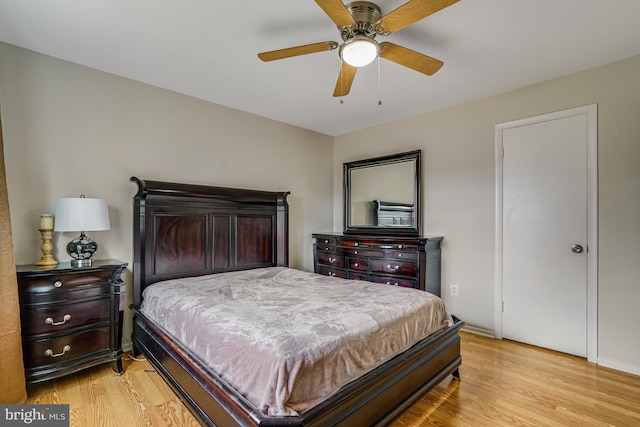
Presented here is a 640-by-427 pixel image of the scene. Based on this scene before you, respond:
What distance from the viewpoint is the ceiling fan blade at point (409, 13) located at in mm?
1479

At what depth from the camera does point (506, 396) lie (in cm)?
211

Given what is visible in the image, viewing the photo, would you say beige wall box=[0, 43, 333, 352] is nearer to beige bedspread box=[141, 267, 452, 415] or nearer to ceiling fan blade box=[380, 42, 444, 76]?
beige bedspread box=[141, 267, 452, 415]

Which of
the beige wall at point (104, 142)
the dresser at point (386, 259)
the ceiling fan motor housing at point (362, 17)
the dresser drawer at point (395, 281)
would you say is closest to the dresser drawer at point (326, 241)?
the dresser at point (386, 259)

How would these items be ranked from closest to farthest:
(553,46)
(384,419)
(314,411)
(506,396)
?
(314,411)
(384,419)
(506,396)
(553,46)

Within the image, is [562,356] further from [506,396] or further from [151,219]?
[151,219]

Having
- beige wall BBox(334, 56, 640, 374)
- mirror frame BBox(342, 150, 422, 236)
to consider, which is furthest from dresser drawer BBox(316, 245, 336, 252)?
beige wall BBox(334, 56, 640, 374)

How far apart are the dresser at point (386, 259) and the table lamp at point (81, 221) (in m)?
2.48

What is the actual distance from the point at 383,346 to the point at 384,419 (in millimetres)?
359

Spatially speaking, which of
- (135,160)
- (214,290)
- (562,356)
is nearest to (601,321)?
(562,356)

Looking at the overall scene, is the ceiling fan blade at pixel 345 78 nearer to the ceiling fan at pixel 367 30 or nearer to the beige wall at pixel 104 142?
the ceiling fan at pixel 367 30

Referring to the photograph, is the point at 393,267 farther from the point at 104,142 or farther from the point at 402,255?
the point at 104,142

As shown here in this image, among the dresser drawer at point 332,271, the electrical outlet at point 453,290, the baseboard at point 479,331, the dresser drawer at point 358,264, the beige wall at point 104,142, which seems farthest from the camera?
the dresser drawer at point 332,271

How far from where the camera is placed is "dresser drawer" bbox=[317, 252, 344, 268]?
3.92m

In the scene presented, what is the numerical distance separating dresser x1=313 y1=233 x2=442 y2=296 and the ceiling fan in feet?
→ 6.08
